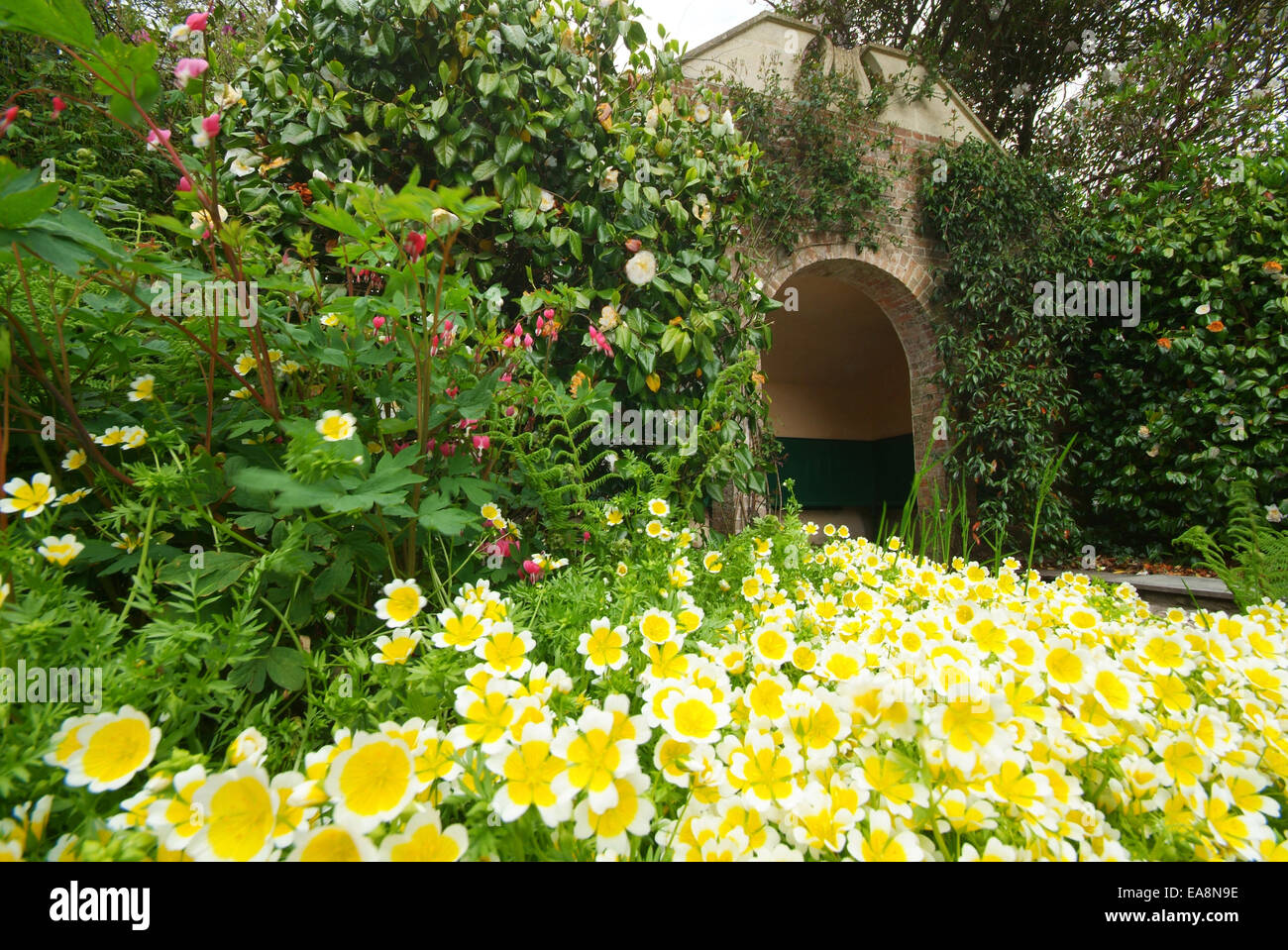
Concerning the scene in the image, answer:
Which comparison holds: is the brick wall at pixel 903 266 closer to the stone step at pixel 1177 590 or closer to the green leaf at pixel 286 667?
the stone step at pixel 1177 590

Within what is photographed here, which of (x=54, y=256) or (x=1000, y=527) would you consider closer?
(x=54, y=256)

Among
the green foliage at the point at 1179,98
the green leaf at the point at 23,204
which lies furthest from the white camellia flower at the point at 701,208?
the green foliage at the point at 1179,98

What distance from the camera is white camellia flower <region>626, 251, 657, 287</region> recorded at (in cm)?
194

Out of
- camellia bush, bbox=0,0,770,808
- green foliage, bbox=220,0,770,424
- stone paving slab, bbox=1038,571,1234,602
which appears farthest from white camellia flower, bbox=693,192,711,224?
stone paving slab, bbox=1038,571,1234,602

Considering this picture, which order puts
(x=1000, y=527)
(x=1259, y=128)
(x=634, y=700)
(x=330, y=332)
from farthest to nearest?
(x=1259, y=128), (x=1000, y=527), (x=330, y=332), (x=634, y=700)

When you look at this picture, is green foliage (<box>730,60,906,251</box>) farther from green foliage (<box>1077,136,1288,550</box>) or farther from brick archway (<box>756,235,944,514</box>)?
green foliage (<box>1077,136,1288,550</box>)

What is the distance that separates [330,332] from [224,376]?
0.25m

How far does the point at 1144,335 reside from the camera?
4.41 meters

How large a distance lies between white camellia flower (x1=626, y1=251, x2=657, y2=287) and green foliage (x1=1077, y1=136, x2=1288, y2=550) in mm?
4515

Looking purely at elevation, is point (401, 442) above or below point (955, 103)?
below

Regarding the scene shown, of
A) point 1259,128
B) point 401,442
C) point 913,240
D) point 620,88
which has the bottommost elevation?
point 401,442
